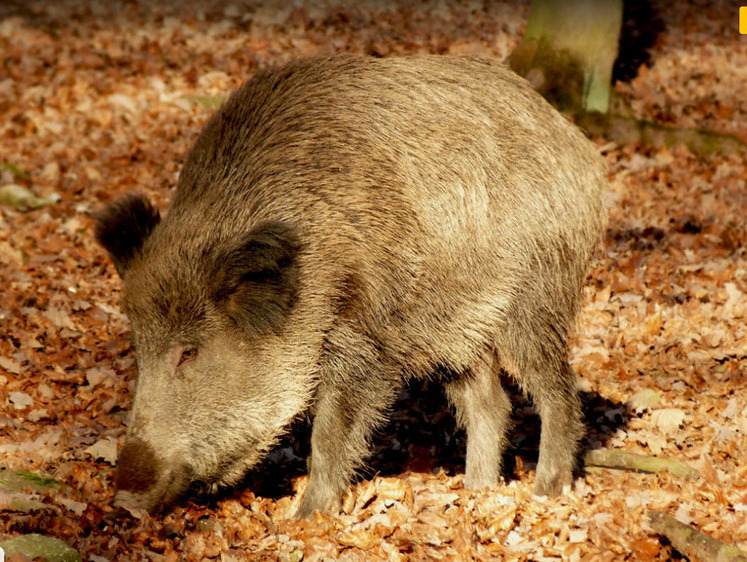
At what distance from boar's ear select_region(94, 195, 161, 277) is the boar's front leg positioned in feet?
4.24

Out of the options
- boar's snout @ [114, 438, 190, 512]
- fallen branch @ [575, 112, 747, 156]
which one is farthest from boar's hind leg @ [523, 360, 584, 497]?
fallen branch @ [575, 112, 747, 156]

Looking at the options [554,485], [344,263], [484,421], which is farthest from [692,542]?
[344,263]

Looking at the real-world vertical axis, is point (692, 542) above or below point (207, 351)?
below

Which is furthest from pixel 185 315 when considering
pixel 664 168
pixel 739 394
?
pixel 664 168

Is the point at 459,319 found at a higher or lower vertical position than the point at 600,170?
lower

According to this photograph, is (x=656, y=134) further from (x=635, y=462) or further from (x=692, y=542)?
(x=692, y=542)

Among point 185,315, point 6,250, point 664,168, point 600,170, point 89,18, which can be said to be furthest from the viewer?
point 89,18

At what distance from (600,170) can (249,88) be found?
2277 mm

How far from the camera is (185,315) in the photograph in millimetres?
4559

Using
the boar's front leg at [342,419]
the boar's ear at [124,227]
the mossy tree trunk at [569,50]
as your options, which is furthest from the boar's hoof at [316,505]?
the mossy tree trunk at [569,50]

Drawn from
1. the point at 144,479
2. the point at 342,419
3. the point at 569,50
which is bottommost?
the point at 144,479

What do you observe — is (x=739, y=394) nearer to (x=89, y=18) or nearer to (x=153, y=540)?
(x=153, y=540)

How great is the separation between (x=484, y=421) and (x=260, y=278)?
1925mm

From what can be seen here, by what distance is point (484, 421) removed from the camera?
5.55 meters
